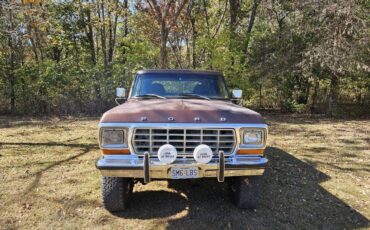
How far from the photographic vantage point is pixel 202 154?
3383 millimetres

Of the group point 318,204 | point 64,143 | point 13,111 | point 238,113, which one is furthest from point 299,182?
point 13,111

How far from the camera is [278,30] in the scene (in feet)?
48.5

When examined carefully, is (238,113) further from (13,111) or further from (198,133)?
(13,111)

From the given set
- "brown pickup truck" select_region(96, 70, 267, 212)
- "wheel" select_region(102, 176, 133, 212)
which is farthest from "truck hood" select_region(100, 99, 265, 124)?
"wheel" select_region(102, 176, 133, 212)

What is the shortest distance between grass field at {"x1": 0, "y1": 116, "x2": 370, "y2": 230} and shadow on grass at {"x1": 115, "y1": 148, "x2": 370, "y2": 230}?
0.01 metres

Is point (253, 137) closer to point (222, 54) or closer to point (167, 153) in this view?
point (167, 153)

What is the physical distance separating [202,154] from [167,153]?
1.22 ft

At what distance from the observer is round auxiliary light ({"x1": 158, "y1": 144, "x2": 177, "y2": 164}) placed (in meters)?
Result: 3.34

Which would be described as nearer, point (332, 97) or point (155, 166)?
point (155, 166)

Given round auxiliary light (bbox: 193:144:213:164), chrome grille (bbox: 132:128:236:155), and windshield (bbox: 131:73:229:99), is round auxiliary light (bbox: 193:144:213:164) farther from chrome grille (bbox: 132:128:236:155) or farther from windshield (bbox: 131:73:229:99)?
windshield (bbox: 131:73:229:99)

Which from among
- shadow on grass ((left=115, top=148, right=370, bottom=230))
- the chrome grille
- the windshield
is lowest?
shadow on grass ((left=115, top=148, right=370, bottom=230))

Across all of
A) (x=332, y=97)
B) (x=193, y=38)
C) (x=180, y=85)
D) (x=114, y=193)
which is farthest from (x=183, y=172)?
(x=332, y=97)

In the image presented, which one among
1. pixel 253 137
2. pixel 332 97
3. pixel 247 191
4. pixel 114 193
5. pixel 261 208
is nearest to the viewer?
pixel 253 137

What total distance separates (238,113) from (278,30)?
12408 millimetres
